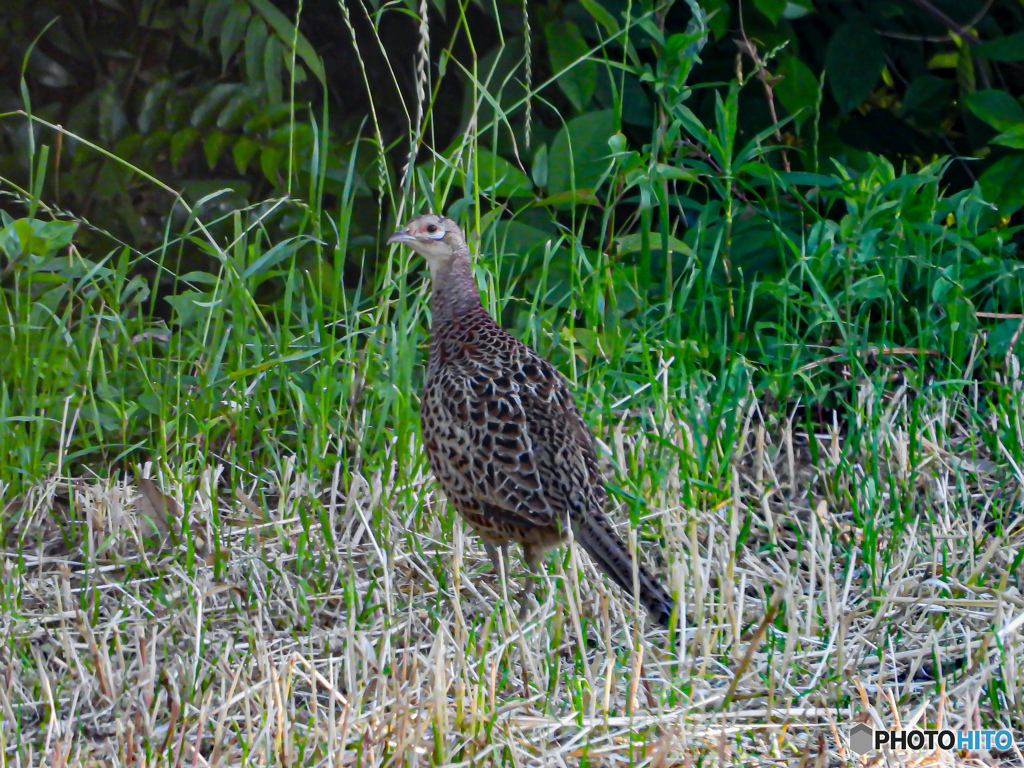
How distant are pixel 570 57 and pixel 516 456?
2.06m

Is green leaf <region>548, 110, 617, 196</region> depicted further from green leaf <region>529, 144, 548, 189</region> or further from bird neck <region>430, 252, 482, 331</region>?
bird neck <region>430, 252, 482, 331</region>

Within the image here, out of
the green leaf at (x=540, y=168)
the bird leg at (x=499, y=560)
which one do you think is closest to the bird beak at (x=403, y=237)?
the green leaf at (x=540, y=168)

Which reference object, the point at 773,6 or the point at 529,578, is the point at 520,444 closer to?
the point at 529,578

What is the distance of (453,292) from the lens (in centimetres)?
387

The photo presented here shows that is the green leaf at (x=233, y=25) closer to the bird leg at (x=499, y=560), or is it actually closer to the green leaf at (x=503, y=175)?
the green leaf at (x=503, y=175)

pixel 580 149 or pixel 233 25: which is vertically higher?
pixel 233 25

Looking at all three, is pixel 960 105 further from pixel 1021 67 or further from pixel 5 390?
pixel 5 390

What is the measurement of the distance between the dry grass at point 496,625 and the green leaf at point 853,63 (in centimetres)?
148

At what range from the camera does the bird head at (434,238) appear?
3879 millimetres

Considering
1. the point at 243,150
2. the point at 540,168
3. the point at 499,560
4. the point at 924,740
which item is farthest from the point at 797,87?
the point at 924,740

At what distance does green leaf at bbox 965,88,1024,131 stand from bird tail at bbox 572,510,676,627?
2.50m

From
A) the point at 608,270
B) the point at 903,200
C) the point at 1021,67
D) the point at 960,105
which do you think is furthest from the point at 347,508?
the point at 1021,67

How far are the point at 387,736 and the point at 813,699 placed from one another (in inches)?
38.9

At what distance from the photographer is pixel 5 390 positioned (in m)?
A: 3.77
